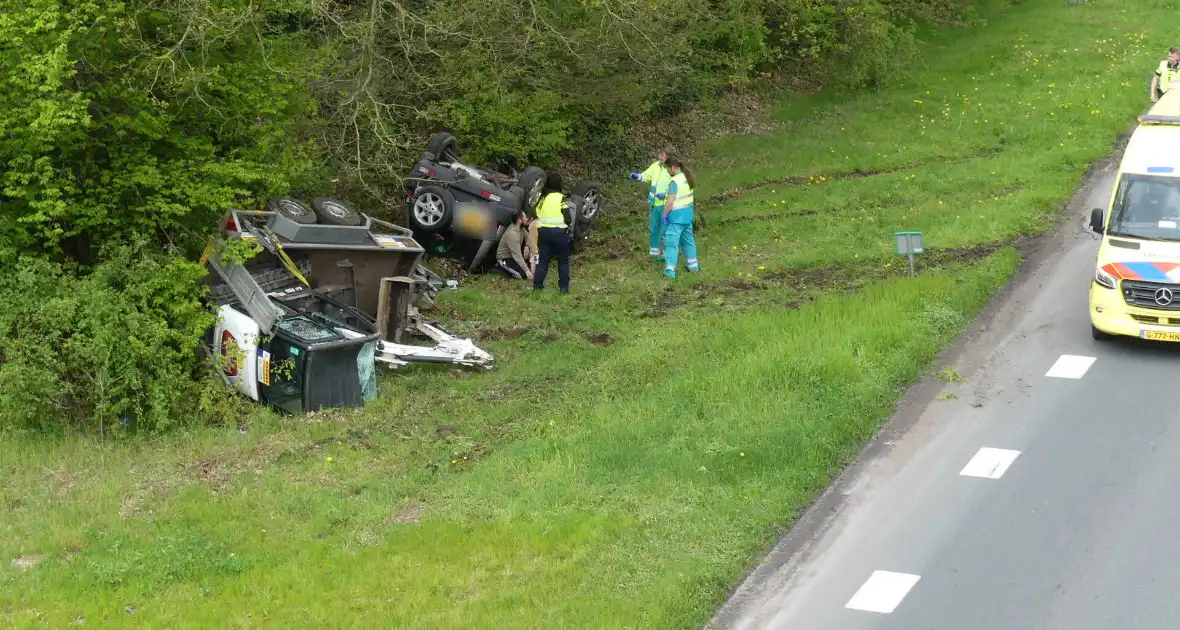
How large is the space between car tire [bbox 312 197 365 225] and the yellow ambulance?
832 cm

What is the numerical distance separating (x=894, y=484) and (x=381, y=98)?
35.1ft

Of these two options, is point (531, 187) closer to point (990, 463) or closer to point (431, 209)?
point (431, 209)

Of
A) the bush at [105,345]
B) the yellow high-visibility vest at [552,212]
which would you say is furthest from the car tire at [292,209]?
the yellow high-visibility vest at [552,212]

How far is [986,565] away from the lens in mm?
8820

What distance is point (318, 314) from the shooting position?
12789 mm

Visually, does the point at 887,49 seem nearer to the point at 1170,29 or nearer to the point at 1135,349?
the point at 1170,29

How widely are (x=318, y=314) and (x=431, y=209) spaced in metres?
4.59

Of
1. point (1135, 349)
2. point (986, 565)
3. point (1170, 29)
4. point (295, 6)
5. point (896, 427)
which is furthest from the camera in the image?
point (1170, 29)

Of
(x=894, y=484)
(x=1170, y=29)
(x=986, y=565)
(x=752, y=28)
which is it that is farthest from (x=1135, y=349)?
(x=1170, y=29)

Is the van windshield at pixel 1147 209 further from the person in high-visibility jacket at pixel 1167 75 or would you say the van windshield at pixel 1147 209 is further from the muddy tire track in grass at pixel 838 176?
the person in high-visibility jacket at pixel 1167 75

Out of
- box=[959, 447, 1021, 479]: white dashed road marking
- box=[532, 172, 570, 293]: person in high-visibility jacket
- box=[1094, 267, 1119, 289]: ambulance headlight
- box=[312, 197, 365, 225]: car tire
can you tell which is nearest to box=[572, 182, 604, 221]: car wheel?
box=[532, 172, 570, 293]: person in high-visibility jacket

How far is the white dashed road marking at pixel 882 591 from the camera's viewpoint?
8.40m

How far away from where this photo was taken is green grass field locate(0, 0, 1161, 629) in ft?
28.4

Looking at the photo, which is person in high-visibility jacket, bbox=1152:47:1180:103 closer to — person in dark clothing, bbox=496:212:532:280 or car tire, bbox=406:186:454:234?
person in dark clothing, bbox=496:212:532:280
